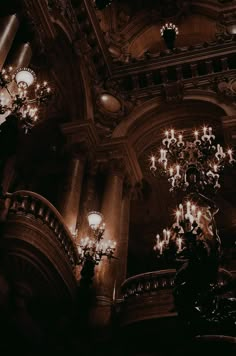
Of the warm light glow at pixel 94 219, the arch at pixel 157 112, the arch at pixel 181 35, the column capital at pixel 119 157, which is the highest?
the arch at pixel 181 35

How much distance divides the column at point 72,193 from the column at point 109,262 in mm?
749

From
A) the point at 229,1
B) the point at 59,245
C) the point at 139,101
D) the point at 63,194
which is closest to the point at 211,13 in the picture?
the point at 229,1

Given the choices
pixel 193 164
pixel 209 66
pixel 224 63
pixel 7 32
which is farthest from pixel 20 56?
pixel 224 63

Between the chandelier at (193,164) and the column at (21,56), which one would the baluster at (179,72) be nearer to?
the chandelier at (193,164)

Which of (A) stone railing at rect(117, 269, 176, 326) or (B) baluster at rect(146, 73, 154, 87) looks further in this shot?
(B) baluster at rect(146, 73, 154, 87)

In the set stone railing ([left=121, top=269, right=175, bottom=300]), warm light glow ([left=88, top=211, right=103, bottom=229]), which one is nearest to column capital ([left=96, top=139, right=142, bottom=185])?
warm light glow ([left=88, top=211, right=103, bottom=229])

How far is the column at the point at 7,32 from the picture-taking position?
821 centimetres

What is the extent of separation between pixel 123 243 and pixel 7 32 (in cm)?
574

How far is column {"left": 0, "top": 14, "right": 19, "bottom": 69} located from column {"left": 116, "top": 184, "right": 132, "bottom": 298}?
5119mm

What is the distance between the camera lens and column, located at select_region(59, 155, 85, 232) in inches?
413

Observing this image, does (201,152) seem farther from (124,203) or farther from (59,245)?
(124,203)

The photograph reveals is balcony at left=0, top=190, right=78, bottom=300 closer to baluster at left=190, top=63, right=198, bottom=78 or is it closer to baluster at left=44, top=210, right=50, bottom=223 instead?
baluster at left=44, top=210, right=50, bottom=223

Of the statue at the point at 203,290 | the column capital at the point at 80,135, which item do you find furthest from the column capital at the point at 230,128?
the statue at the point at 203,290

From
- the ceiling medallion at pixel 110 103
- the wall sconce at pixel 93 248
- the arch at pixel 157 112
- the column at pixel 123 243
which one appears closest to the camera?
the wall sconce at pixel 93 248
